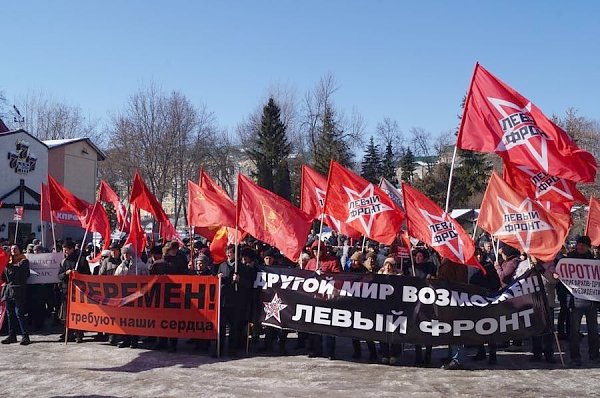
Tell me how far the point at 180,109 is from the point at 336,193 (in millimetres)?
47311

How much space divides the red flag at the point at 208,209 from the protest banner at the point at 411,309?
2.94 metres

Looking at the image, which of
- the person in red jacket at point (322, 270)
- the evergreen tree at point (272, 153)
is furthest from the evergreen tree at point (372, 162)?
the person in red jacket at point (322, 270)

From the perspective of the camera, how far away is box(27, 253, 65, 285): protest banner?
Result: 13.0 m

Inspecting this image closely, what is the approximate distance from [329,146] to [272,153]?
6.13 metres

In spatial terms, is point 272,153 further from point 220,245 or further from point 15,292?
point 15,292

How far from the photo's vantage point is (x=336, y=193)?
12.1 metres

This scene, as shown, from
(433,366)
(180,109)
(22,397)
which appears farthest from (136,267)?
(180,109)

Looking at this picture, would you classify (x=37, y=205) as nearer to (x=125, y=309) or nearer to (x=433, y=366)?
(x=125, y=309)

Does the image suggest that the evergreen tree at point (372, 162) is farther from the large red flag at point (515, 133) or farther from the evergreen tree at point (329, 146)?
the large red flag at point (515, 133)

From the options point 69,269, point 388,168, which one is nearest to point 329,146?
point 388,168

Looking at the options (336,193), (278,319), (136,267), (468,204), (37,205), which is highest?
(468,204)

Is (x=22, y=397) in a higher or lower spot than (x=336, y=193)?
lower

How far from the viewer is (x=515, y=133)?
33.1ft

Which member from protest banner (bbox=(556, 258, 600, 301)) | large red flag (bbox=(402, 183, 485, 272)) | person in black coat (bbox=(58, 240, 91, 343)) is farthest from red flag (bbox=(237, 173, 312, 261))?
protest banner (bbox=(556, 258, 600, 301))
